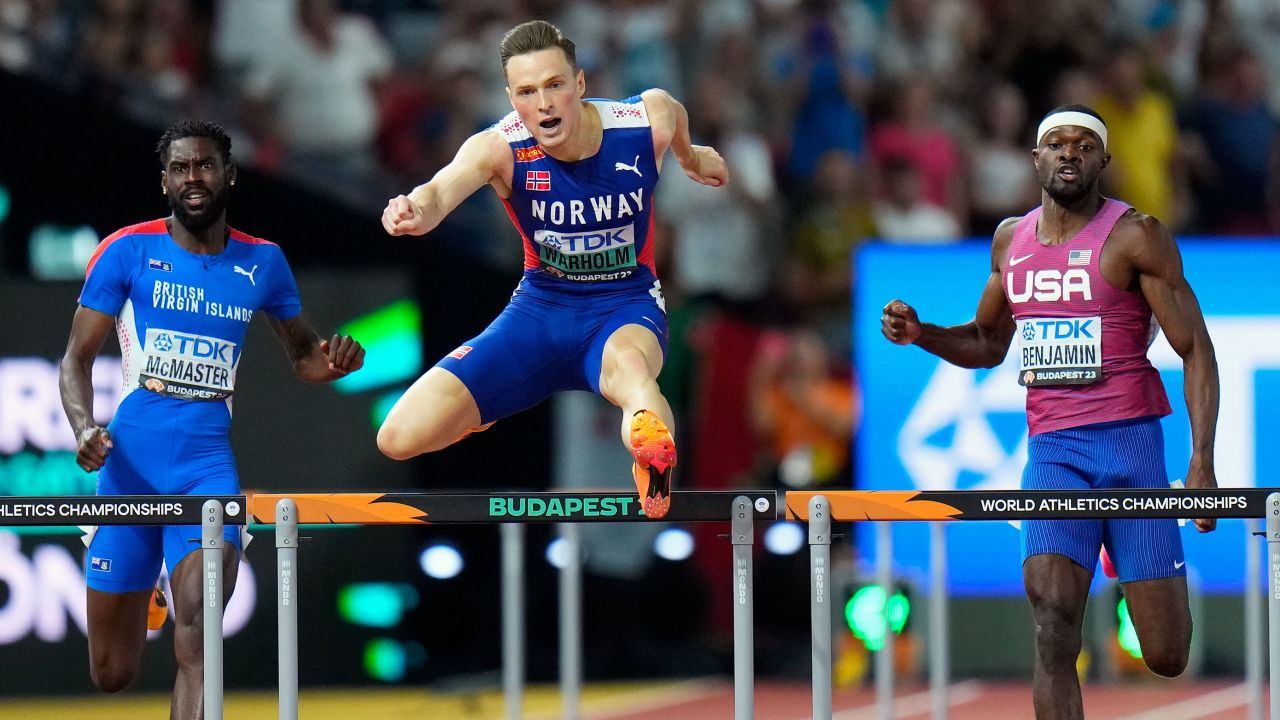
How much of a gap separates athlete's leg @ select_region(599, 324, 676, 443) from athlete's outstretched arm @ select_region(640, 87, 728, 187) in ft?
2.16

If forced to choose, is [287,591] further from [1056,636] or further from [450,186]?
[1056,636]

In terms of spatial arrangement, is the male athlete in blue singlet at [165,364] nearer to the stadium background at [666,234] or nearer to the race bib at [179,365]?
the race bib at [179,365]

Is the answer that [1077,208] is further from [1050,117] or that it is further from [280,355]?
[280,355]

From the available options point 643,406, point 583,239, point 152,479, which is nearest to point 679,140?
point 583,239

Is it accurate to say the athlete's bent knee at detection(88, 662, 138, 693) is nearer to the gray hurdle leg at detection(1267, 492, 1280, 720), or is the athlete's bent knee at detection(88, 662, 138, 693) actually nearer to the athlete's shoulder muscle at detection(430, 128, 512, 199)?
the athlete's shoulder muscle at detection(430, 128, 512, 199)

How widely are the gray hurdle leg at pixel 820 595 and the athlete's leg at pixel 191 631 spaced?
1990 millimetres

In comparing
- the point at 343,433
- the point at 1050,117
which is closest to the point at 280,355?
the point at 343,433

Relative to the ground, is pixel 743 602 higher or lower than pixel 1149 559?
lower

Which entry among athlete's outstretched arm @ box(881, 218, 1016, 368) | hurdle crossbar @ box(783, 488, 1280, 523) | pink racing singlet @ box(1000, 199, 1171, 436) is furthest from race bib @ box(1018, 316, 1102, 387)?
hurdle crossbar @ box(783, 488, 1280, 523)

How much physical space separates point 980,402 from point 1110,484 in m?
4.07

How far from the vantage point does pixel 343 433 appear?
10578mm

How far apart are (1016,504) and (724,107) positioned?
6869mm

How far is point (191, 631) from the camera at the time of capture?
258 inches

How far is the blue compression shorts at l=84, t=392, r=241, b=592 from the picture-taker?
6.74 m
